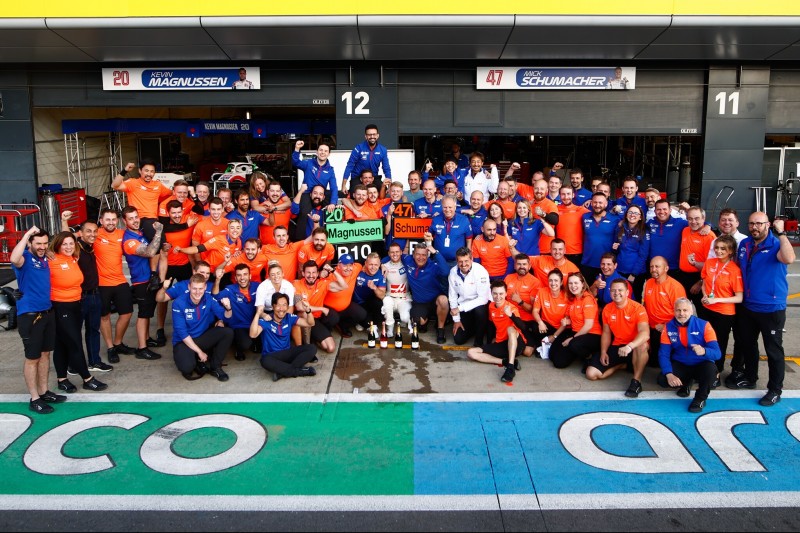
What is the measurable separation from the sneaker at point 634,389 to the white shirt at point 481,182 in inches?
189

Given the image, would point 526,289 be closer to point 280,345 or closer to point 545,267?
point 545,267

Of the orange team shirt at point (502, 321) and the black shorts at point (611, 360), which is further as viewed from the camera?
the orange team shirt at point (502, 321)

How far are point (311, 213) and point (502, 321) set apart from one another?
3.40m

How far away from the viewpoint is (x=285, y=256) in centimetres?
952

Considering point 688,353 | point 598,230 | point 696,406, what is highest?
point 598,230

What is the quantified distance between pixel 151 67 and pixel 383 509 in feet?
41.1

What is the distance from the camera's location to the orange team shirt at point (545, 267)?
9172 mm

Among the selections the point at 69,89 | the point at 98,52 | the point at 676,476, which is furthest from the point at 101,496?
the point at 69,89

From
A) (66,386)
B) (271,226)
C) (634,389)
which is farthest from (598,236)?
(66,386)

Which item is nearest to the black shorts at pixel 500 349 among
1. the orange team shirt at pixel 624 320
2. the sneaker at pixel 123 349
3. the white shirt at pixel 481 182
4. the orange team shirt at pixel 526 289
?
the orange team shirt at pixel 526 289

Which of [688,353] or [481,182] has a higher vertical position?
[481,182]

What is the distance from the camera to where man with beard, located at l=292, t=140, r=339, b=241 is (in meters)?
10.6

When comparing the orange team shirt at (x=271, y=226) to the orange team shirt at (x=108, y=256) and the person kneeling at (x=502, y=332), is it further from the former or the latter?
the person kneeling at (x=502, y=332)

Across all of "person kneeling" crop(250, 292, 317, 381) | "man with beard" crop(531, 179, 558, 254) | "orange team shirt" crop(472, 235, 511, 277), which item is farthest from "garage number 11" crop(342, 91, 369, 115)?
"person kneeling" crop(250, 292, 317, 381)
